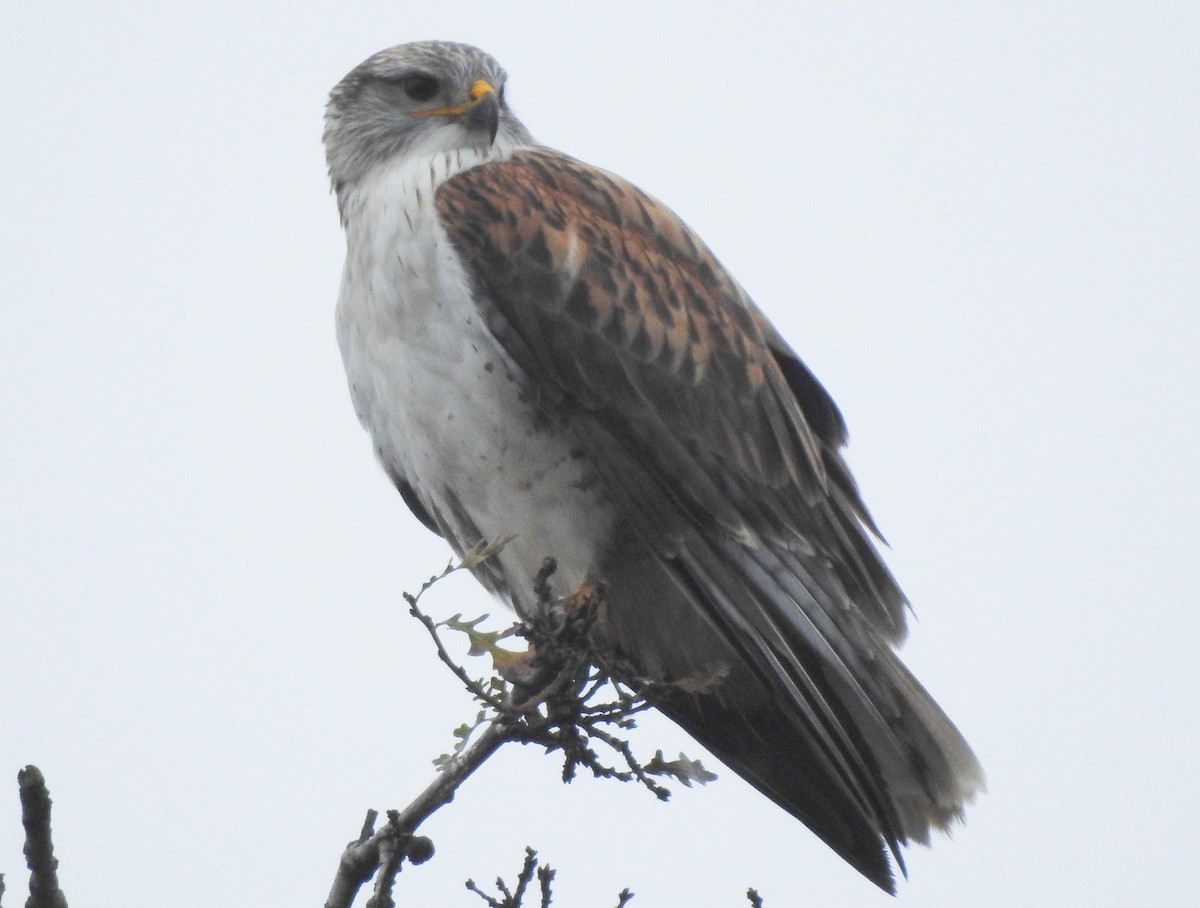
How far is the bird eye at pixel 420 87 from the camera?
5.01 m

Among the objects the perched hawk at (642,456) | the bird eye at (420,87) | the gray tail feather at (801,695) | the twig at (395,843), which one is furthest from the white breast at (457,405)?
the twig at (395,843)

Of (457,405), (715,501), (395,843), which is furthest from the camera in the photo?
(715,501)

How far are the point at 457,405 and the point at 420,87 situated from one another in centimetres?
147

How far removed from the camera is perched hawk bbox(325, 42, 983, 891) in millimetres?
4086

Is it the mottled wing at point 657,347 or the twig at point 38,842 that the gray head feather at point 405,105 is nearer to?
the mottled wing at point 657,347

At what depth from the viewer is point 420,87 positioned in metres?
5.04

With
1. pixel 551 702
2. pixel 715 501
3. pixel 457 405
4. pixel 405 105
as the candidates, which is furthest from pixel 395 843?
pixel 405 105

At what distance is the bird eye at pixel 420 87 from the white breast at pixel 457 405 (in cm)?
73

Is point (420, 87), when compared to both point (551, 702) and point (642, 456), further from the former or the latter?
point (551, 702)

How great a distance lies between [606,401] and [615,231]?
0.64 meters

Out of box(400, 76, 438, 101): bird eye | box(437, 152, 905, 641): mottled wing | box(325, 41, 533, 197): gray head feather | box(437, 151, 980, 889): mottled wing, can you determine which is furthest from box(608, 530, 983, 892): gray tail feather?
box(400, 76, 438, 101): bird eye

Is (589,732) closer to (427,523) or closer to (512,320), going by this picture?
(512,320)

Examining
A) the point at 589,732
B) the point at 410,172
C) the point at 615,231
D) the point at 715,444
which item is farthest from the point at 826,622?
the point at 410,172

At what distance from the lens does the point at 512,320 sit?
4133 millimetres
